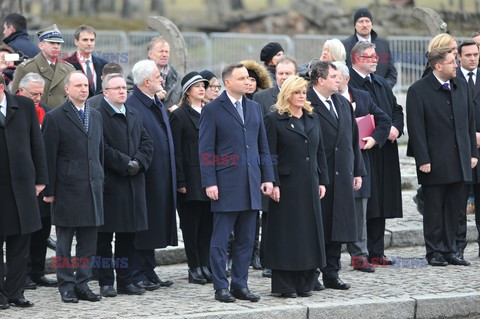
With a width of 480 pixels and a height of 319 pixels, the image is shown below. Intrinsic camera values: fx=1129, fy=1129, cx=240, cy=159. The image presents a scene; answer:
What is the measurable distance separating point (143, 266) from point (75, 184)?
4.46 ft

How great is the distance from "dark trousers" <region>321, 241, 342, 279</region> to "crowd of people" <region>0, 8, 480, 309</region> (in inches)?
0.5

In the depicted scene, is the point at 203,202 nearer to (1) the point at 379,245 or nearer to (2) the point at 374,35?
(1) the point at 379,245

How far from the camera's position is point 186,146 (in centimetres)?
1133

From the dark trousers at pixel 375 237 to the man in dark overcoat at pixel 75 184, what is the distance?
133 inches

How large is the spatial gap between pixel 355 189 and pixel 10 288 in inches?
142

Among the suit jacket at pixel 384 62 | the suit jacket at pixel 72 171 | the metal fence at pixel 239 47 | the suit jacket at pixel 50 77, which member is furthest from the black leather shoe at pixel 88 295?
the metal fence at pixel 239 47

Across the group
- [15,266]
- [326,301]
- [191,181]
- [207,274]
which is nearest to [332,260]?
[326,301]

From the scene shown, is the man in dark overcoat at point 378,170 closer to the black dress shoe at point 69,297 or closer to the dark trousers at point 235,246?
the dark trousers at point 235,246

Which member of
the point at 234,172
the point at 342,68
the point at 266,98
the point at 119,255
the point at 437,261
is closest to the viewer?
the point at 234,172

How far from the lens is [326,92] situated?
1096 centimetres

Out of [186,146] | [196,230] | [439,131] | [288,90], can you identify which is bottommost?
[196,230]

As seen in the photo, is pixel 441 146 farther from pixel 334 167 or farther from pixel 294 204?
pixel 294 204

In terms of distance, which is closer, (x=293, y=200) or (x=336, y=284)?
(x=293, y=200)

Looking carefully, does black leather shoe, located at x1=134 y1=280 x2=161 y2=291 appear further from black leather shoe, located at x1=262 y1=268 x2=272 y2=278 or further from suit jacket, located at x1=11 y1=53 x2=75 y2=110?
suit jacket, located at x1=11 y1=53 x2=75 y2=110
